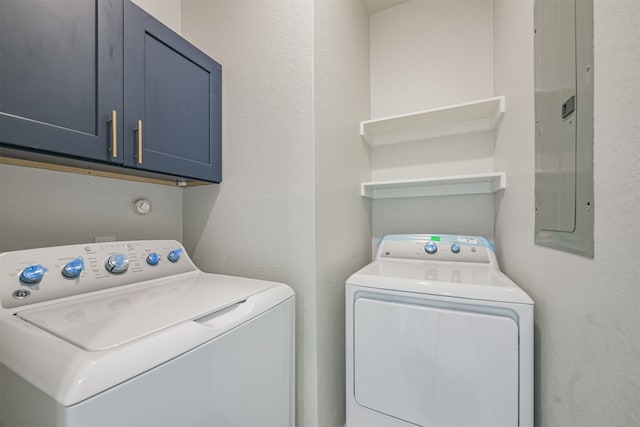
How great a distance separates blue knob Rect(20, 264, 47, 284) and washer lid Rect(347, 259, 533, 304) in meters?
1.11

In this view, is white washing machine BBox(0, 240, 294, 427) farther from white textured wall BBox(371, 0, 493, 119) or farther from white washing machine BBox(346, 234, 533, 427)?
white textured wall BBox(371, 0, 493, 119)

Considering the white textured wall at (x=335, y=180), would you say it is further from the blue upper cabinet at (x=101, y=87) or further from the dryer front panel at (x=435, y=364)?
the blue upper cabinet at (x=101, y=87)

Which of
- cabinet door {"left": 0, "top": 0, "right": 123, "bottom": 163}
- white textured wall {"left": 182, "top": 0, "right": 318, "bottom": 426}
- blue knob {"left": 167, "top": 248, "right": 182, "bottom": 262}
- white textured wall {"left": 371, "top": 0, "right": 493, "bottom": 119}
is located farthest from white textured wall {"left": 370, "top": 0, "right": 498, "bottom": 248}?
cabinet door {"left": 0, "top": 0, "right": 123, "bottom": 163}

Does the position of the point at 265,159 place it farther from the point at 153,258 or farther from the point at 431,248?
the point at 431,248

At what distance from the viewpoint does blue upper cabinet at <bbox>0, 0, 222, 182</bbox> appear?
28.4 inches

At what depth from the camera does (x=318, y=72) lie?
120cm

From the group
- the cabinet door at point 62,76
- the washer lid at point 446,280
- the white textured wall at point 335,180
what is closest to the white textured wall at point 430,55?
the white textured wall at point 335,180

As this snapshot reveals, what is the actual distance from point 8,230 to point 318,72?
54.1 inches

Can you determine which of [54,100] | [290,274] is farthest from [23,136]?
[290,274]

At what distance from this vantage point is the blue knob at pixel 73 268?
2.86 feet

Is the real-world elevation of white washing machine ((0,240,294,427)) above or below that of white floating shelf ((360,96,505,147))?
below

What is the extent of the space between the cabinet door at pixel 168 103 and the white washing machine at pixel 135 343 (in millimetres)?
409

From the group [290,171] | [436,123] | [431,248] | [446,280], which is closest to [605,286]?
[446,280]

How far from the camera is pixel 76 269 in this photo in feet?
2.91
